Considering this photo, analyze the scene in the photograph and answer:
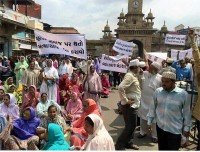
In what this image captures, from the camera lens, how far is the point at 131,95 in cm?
550

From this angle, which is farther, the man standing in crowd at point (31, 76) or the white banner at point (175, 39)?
the white banner at point (175, 39)

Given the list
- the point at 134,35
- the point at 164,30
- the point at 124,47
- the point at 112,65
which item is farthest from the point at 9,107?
the point at 164,30

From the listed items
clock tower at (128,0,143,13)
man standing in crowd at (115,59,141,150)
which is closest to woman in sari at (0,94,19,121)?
man standing in crowd at (115,59,141,150)

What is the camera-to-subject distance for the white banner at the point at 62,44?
6.97m

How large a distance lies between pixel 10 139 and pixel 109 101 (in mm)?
6999

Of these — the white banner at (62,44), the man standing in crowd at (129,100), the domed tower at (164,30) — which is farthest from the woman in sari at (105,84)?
the domed tower at (164,30)

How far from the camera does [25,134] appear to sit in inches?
206

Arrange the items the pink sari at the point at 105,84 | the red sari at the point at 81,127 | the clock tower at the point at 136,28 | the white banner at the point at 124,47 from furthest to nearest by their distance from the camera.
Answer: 1. the clock tower at the point at 136,28
2. the pink sari at the point at 105,84
3. the white banner at the point at 124,47
4. the red sari at the point at 81,127

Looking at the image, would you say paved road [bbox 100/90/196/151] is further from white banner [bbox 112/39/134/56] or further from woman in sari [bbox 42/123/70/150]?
woman in sari [bbox 42/123/70/150]

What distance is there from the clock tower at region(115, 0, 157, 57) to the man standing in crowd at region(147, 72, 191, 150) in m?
61.9

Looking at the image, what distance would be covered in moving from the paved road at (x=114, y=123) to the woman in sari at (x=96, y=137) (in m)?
2.52

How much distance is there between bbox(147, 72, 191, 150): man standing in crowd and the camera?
3.71 m

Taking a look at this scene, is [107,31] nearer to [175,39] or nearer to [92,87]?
[175,39]

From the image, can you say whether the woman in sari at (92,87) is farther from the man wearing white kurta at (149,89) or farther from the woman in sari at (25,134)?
the woman in sari at (25,134)
